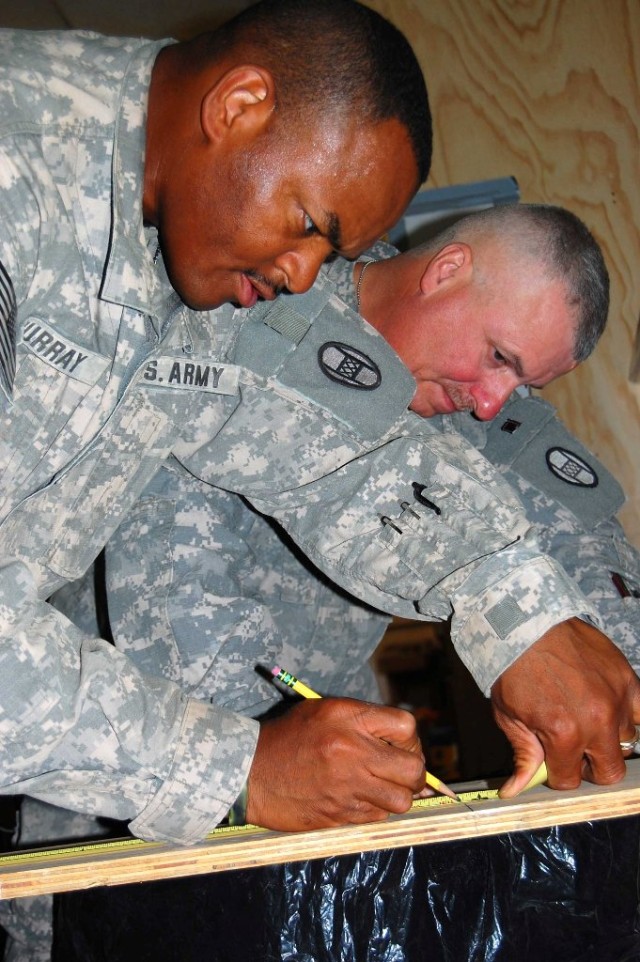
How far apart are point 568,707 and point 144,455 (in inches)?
26.3

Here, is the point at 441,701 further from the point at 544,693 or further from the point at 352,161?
the point at 352,161

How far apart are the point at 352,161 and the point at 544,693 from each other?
66cm

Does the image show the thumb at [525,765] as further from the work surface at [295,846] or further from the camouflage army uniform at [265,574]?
the camouflage army uniform at [265,574]

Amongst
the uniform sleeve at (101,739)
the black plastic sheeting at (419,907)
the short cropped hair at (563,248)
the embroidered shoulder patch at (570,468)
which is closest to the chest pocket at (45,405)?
the uniform sleeve at (101,739)

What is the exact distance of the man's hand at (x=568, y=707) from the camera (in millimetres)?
1083

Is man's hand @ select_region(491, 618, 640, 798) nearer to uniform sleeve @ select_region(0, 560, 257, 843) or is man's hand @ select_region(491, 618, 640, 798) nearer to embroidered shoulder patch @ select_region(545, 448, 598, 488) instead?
uniform sleeve @ select_region(0, 560, 257, 843)

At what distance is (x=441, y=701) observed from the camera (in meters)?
2.52

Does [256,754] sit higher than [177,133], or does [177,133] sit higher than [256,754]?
[177,133]

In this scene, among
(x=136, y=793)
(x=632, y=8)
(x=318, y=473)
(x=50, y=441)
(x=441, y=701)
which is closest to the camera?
(x=136, y=793)

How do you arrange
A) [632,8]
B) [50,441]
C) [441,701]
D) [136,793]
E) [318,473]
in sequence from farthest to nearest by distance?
[441,701] < [632,8] < [318,473] < [50,441] < [136,793]

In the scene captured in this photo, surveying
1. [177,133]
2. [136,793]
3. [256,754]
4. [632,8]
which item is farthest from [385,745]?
[632,8]

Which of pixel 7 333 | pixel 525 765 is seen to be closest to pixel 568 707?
pixel 525 765

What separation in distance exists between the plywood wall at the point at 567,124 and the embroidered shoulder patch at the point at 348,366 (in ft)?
2.23

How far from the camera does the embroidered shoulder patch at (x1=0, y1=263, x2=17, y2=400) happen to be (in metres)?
0.89
